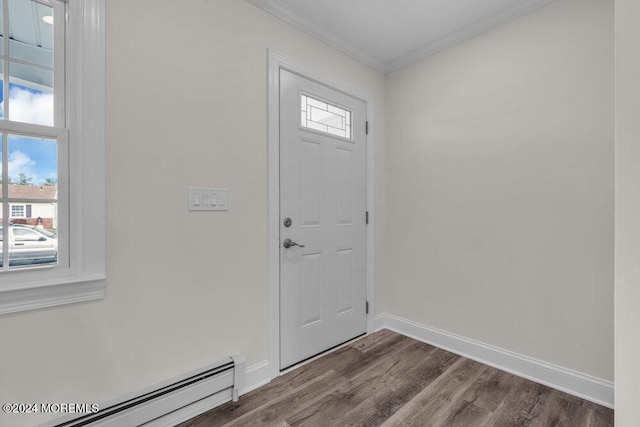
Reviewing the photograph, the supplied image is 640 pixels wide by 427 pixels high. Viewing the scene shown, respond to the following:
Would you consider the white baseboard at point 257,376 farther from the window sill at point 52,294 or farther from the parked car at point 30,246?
the parked car at point 30,246

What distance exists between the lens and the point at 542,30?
1963 mm

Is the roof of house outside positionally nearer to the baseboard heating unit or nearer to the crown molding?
the baseboard heating unit

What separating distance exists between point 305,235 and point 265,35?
4.76 ft

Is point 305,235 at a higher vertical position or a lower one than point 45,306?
higher

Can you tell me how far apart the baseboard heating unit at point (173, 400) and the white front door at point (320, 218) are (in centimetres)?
43

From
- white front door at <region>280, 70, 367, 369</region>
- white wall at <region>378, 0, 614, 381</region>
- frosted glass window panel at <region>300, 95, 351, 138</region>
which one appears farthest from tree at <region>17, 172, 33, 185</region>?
white wall at <region>378, 0, 614, 381</region>

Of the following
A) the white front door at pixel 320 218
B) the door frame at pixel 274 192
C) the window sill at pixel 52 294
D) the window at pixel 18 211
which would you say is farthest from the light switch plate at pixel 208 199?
the window at pixel 18 211

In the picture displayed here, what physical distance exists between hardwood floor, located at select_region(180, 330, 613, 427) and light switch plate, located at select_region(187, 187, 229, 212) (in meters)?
1.19

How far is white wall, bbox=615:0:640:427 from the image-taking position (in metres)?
0.75

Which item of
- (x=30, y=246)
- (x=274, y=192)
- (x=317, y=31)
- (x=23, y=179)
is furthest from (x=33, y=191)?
(x=317, y=31)

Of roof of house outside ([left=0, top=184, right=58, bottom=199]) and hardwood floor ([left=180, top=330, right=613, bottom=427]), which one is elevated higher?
roof of house outside ([left=0, top=184, right=58, bottom=199])

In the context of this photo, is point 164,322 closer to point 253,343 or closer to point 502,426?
point 253,343

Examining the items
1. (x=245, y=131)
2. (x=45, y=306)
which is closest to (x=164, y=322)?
(x=45, y=306)

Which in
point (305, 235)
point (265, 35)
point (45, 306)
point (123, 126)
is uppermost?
point (265, 35)
